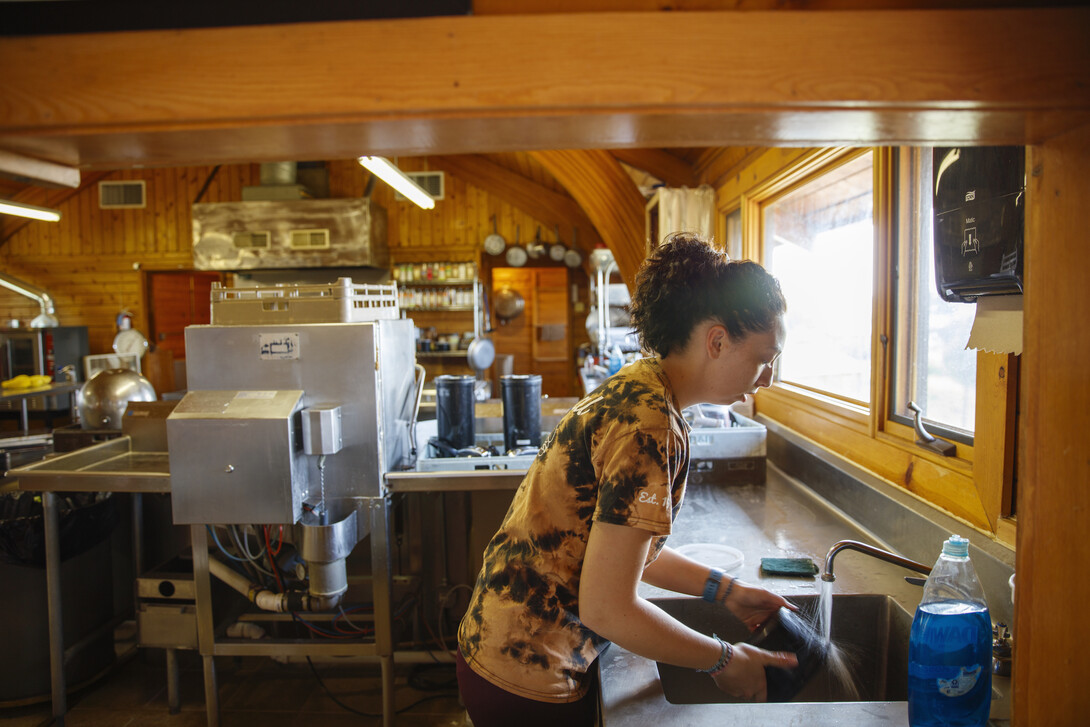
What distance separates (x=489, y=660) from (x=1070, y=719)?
938 millimetres

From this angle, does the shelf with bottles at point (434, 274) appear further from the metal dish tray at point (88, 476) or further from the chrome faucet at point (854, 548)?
the chrome faucet at point (854, 548)

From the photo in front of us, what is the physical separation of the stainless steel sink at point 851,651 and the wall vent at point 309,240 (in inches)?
261

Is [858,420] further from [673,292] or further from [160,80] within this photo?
[160,80]

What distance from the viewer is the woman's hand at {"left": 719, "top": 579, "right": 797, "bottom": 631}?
1454 millimetres

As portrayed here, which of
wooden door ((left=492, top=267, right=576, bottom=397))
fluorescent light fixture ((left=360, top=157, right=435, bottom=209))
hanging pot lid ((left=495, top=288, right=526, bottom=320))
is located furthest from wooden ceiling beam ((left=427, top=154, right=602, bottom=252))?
fluorescent light fixture ((left=360, top=157, right=435, bottom=209))

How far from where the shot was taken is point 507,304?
9492 mm

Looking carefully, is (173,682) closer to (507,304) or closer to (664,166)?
(664,166)

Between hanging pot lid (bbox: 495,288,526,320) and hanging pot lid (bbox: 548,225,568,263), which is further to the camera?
hanging pot lid (bbox: 495,288,526,320)

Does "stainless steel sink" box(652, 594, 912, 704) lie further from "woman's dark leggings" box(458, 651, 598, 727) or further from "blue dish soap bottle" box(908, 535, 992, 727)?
"blue dish soap bottle" box(908, 535, 992, 727)

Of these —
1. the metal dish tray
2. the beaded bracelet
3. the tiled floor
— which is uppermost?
the metal dish tray

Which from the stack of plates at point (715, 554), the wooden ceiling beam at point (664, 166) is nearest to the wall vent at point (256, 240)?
the wooden ceiling beam at point (664, 166)

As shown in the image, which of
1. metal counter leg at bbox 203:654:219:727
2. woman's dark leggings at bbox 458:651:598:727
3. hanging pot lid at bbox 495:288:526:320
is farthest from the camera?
hanging pot lid at bbox 495:288:526:320

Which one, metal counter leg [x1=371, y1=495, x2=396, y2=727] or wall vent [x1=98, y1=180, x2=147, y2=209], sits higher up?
wall vent [x1=98, y1=180, x2=147, y2=209]

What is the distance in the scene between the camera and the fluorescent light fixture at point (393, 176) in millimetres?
3910
